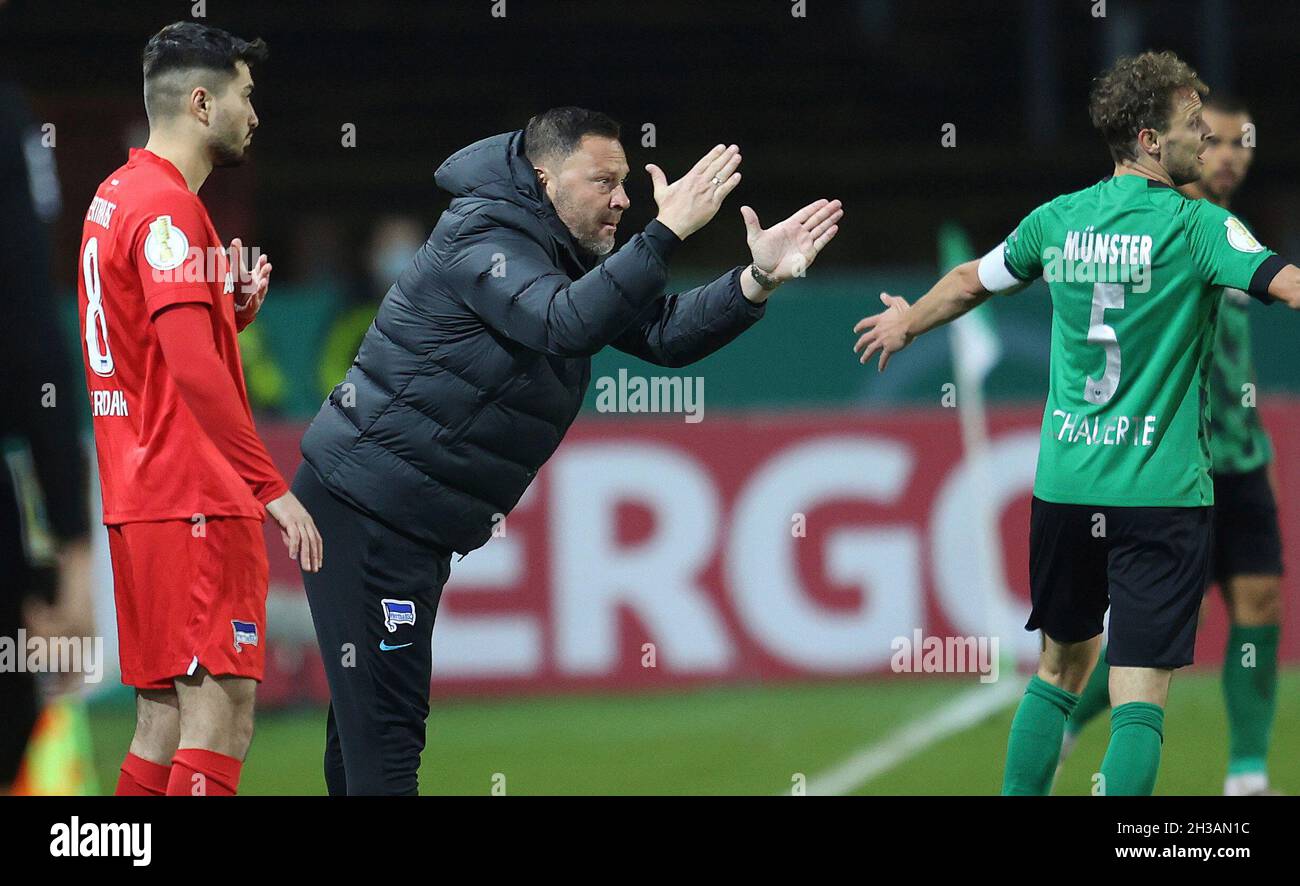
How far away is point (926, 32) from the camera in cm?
1386

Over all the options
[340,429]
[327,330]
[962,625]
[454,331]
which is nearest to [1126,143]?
[454,331]

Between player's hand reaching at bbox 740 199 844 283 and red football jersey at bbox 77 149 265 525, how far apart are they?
1.23 m

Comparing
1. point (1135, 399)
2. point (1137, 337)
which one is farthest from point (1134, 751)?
point (1137, 337)

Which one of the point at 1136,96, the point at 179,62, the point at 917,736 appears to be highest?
the point at 179,62

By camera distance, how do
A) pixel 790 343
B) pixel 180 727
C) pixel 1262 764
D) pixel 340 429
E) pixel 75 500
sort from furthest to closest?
pixel 790 343, pixel 1262 764, pixel 340 429, pixel 180 727, pixel 75 500

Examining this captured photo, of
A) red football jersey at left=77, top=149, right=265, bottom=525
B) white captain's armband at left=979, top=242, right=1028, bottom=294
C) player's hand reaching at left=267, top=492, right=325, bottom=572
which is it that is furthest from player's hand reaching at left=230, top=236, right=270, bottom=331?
white captain's armband at left=979, top=242, right=1028, bottom=294

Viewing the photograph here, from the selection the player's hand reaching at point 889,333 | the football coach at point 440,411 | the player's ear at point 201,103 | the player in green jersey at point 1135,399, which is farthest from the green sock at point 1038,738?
the player's ear at point 201,103

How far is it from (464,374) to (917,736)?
3.54 metres

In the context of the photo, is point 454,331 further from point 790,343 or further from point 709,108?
point 709,108

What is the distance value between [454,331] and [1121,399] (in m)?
1.58

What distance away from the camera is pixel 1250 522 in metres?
5.75

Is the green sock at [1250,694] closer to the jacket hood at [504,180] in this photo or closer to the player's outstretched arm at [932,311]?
the player's outstretched arm at [932,311]

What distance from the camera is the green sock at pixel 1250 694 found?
18.4 feet

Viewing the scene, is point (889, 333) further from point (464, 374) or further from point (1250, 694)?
point (1250, 694)
